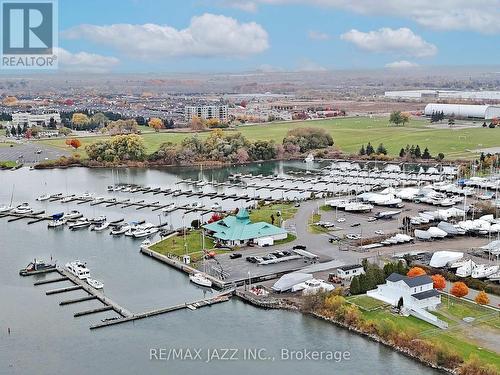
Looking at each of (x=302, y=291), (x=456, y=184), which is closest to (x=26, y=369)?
(x=302, y=291)

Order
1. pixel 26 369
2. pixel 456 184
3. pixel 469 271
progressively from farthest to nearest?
pixel 456 184
pixel 469 271
pixel 26 369

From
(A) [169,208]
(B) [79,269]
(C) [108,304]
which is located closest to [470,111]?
(A) [169,208]

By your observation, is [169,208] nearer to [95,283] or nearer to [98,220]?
[98,220]

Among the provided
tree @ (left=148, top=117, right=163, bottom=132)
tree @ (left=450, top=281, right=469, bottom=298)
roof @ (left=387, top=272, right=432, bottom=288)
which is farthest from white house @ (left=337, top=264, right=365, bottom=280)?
tree @ (left=148, top=117, right=163, bottom=132)

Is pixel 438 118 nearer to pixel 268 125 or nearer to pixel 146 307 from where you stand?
pixel 268 125

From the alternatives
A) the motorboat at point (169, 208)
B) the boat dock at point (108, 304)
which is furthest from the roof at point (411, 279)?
the motorboat at point (169, 208)
